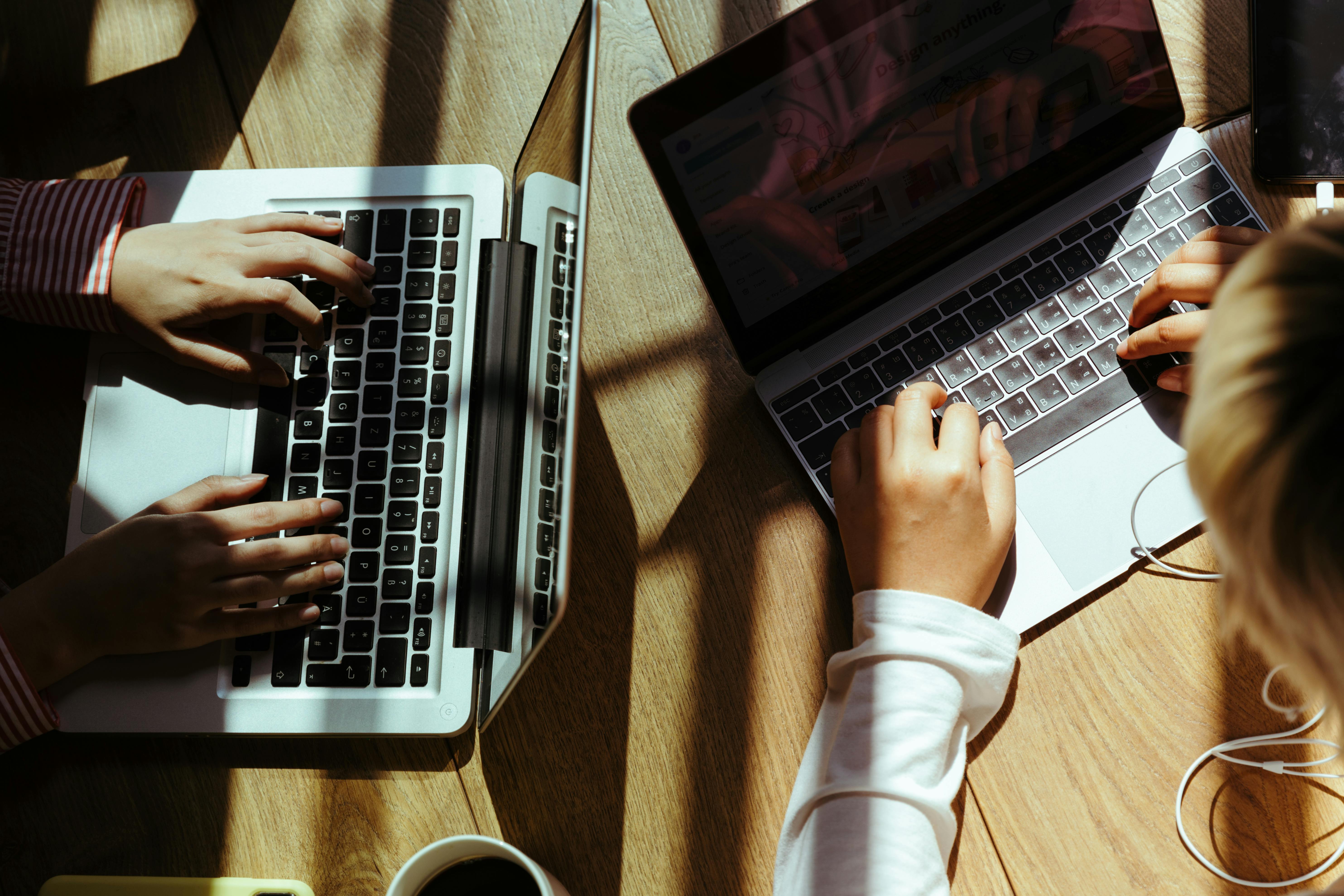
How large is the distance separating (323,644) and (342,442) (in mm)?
167

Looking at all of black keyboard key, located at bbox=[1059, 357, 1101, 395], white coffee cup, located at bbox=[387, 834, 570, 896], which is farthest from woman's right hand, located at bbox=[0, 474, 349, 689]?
black keyboard key, located at bbox=[1059, 357, 1101, 395]

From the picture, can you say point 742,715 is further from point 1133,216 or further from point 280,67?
point 280,67

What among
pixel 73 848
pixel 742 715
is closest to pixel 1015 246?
pixel 742 715

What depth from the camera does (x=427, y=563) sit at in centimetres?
66

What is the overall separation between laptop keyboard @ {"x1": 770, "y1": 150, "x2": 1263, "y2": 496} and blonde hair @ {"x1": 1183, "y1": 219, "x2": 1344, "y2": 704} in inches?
9.3

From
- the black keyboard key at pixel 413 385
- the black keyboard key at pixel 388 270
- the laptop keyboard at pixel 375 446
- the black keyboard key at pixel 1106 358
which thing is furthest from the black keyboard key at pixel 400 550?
the black keyboard key at pixel 1106 358

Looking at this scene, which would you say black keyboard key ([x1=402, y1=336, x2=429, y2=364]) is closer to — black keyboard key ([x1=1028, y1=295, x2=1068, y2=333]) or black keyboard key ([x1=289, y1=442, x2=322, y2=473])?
black keyboard key ([x1=289, y1=442, x2=322, y2=473])

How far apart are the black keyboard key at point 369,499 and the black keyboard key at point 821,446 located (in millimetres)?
353

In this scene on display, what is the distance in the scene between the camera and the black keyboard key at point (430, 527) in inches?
26.2

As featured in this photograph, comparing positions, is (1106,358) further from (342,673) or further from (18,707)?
(18,707)

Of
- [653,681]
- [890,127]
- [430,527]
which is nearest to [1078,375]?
[890,127]

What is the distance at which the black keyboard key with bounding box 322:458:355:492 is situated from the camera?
0.69m

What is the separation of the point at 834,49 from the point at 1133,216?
1.05 ft

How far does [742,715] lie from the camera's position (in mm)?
650
